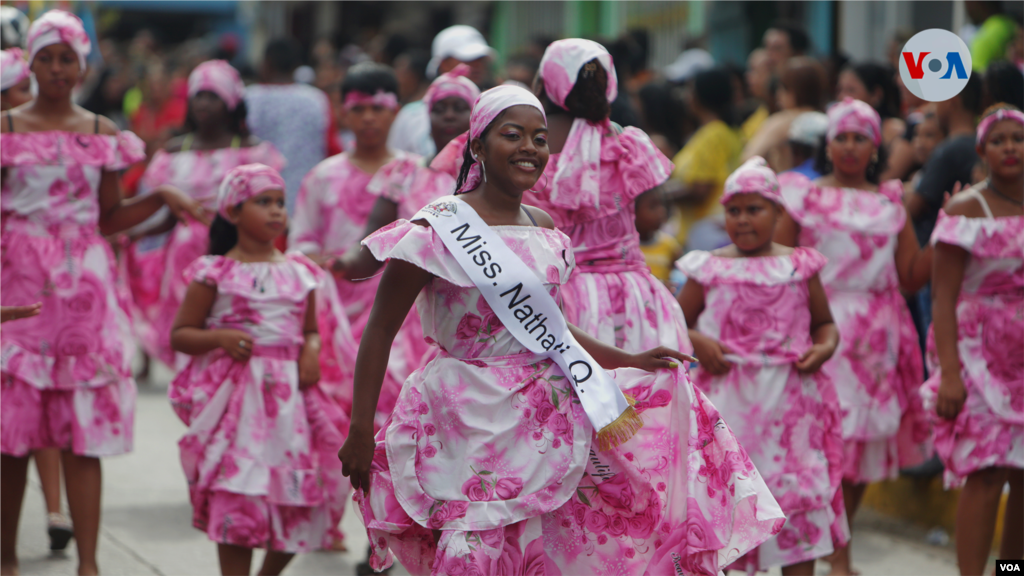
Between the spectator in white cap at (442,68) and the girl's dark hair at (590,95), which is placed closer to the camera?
the girl's dark hair at (590,95)

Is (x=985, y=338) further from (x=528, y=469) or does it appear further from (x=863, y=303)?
(x=528, y=469)

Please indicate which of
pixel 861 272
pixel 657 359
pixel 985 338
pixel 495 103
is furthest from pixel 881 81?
pixel 495 103

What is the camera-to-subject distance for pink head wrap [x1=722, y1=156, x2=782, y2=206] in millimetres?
4812

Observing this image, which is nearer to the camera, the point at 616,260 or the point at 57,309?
the point at 616,260

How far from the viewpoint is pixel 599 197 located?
4.55 m

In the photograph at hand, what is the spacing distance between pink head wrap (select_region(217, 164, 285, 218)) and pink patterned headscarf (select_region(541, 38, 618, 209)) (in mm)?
1191

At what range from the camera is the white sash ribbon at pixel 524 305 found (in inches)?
134

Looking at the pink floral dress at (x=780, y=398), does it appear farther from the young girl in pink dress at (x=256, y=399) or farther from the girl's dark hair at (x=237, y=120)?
the girl's dark hair at (x=237, y=120)

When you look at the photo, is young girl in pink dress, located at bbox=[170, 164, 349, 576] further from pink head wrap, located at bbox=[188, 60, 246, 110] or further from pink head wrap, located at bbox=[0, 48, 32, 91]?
pink head wrap, located at bbox=[188, 60, 246, 110]

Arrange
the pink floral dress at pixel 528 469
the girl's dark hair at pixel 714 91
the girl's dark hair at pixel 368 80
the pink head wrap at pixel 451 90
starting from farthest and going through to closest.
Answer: the girl's dark hair at pixel 714 91 < the girl's dark hair at pixel 368 80 < the pink head wrap at pixel 451 90 < the pink floral dress at pixel 528 469

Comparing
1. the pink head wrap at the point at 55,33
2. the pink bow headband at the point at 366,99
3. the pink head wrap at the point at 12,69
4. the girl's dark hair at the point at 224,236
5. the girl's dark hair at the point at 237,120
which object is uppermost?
the pink head wrap at the point at 55,33

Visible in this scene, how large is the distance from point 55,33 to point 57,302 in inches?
43.9

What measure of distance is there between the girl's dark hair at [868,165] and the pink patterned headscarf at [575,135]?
5.69 ft

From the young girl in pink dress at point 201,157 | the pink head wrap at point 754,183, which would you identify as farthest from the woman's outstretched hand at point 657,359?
the young girl in pink dress at point 201,157
